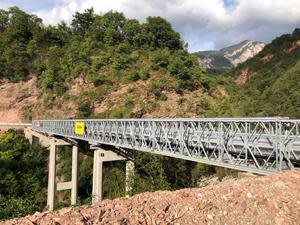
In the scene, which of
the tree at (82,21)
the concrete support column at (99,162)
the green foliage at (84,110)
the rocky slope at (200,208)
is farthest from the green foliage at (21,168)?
the tree at (82,21)

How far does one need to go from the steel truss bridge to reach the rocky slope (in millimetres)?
4372

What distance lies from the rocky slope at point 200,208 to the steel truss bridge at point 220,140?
4.37 m

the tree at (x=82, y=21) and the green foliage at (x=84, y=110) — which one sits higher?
the tree at (x=82, y=21)

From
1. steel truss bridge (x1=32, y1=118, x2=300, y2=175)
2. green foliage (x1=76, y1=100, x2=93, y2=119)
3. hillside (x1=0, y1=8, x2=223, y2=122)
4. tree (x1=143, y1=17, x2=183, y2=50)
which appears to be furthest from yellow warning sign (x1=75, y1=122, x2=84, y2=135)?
tree (x1=143, y1=17, x2=183, y2=50)

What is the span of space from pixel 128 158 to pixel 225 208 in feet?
63.3

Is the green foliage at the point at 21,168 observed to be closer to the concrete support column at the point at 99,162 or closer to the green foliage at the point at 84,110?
the green foliage at the point at 84,110

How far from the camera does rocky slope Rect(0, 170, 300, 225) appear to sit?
19.6 feet

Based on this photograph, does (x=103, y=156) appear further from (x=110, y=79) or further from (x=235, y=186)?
(x=110, y=79)

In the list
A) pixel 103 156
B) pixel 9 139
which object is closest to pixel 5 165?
pixel 9 139

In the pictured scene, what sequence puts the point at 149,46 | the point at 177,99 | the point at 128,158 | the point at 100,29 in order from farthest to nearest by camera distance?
the point at 100,29
the point at 149,46
the point at 177,99
the point at 128,158

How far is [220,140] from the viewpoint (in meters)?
14.4

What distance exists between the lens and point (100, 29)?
6322 cm

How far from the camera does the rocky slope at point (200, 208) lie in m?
5.96

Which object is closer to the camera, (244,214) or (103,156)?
(244,214)
